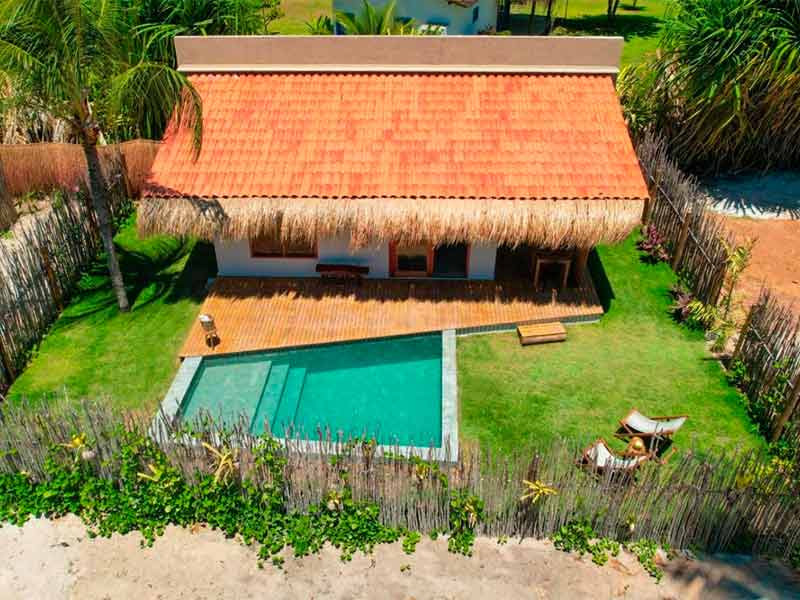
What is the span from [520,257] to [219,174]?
6456 mm

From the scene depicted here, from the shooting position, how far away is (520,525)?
27.1 feet

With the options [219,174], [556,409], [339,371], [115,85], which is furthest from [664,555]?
[115,85]

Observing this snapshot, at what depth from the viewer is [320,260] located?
1291 centimetres

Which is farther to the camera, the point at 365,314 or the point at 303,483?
the point at 365,314

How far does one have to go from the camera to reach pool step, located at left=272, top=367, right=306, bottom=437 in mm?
10094

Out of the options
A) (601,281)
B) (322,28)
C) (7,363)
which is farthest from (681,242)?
(322,28)

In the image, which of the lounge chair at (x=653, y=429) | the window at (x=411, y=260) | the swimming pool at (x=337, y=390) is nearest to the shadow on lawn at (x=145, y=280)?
the swimming pool at (x=337, y=390)

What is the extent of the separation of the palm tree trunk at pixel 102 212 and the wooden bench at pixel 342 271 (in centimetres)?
384

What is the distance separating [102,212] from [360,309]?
5.02 m

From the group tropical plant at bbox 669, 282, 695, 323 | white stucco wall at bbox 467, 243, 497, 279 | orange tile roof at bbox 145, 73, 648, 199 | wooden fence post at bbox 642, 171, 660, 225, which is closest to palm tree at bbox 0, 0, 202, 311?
orange tile roof at bbox 145, 73, 648, 199

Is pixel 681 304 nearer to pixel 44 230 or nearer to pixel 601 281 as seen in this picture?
pixel 601 281

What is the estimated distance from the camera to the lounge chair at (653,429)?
30.6 ft

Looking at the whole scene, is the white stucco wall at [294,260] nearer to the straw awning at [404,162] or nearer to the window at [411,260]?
the window at [411,260]

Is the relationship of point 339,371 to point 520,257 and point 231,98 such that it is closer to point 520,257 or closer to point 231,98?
point 520,257
